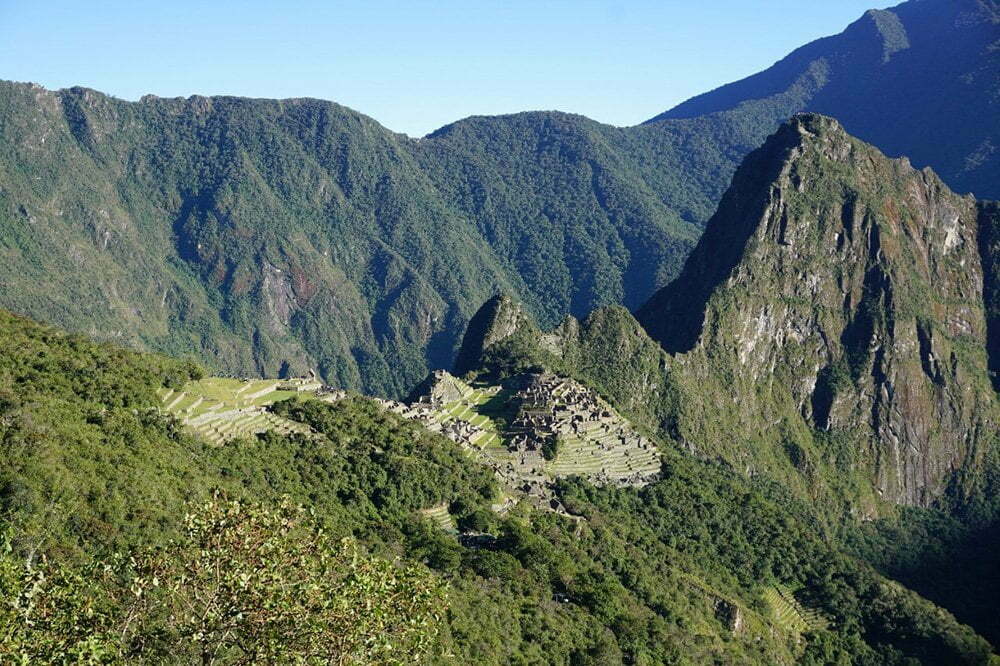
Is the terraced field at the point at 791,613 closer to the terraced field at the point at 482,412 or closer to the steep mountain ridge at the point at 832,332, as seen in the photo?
the terraced field at the point at 482,412

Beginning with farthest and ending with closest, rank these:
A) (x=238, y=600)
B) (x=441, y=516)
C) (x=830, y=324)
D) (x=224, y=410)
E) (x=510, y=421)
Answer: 1. (x=830, y=324)
2. (x=510, y=421)
3. (x=441, y=516)
4. (x=224, y=410)
5. (x=238, y=600)

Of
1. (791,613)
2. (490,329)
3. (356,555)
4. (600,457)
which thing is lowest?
(791,613)

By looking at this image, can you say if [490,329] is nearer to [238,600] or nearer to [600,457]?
[600,457]

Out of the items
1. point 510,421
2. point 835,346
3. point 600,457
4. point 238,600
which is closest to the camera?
point 238,600

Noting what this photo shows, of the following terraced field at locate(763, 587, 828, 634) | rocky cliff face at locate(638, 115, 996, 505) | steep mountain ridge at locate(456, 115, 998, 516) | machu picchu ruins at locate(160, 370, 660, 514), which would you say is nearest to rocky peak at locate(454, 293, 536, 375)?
steep mountain ridge at locate(456, 115, 998, 516)

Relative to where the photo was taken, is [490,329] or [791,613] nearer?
[791,613]

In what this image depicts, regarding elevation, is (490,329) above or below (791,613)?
above

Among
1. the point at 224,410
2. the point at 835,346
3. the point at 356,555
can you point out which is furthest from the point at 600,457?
the point at 835,346
